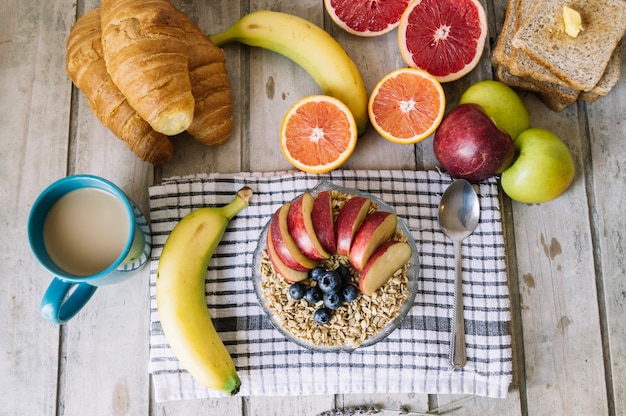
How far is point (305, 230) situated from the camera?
102 centimetres

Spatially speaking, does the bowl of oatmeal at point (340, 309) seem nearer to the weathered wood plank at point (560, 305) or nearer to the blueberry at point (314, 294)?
the blueberry at point (314, 294)

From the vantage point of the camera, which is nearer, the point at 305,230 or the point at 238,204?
the point at 305,230

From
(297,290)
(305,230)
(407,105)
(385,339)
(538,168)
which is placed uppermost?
(407,105)

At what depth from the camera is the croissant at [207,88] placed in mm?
1211

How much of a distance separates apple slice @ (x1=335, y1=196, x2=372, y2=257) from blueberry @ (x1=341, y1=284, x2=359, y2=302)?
6 centimetres

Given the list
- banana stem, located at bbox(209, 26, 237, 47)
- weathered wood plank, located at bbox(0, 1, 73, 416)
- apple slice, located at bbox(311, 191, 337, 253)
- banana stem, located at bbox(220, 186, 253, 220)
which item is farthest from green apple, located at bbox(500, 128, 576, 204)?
weathered wood plank, located at bbox(0, 1, 73, 416)

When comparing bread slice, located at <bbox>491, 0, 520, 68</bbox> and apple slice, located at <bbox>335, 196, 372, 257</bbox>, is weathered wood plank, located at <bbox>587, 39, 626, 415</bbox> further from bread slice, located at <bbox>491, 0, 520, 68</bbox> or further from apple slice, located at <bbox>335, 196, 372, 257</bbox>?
apple slice, located at <bbox>335, 196, 372, 257</bbox>

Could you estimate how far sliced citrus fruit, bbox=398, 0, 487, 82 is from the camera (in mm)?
1298

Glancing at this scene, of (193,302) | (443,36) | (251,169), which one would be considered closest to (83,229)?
(193,302)

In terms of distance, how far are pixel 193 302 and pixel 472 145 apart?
69 cm

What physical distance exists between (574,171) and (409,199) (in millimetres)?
399

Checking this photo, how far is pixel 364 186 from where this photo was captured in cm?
128

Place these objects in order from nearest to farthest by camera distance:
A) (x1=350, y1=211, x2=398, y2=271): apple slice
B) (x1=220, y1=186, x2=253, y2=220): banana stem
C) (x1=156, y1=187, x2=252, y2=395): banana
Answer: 1. (x1=350, y1=211, x2=398, y2=271): apple slice
2. (x1=156, y1=187, x2=252, y2=395): banana
3. (x1=220, y1=186, x2=253, y2=220): banana stem

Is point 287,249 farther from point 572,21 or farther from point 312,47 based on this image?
point 572,21
